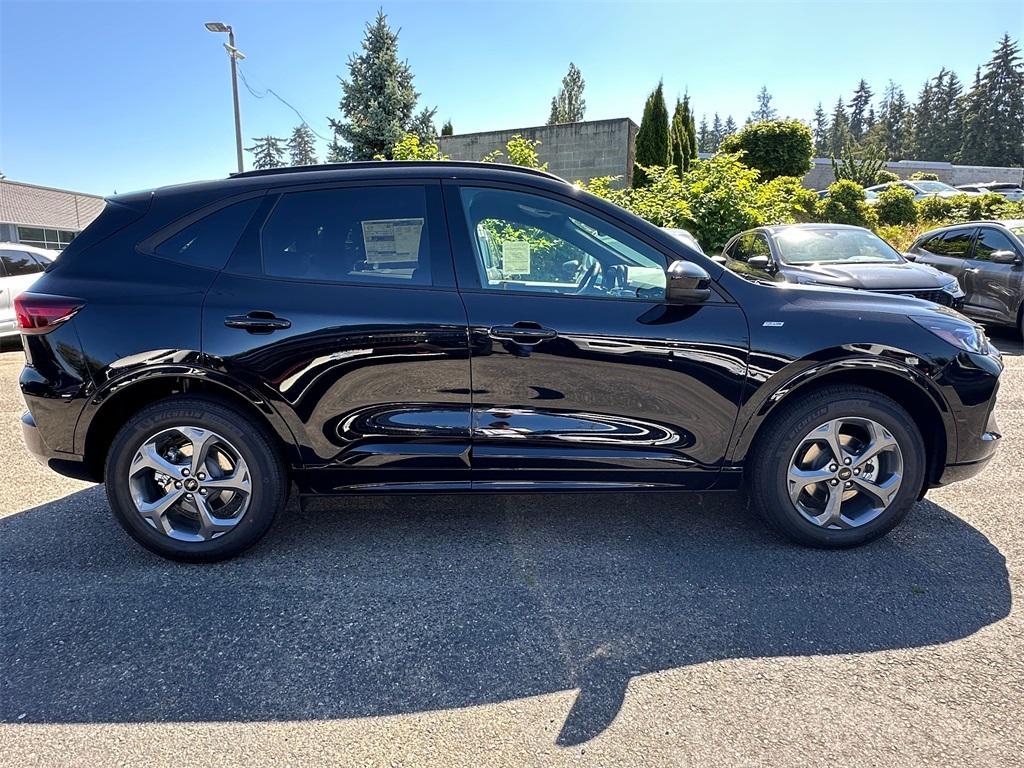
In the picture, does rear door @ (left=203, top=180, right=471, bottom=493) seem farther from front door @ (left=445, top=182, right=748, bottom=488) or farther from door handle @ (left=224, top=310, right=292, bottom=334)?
front door @ (left=445, top=182, right=748, bottom=488)

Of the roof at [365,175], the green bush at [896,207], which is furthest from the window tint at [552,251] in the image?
the green bush at [896,207]

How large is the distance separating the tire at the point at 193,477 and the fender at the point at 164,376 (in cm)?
12

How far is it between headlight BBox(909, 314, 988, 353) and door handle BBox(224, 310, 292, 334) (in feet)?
10.0

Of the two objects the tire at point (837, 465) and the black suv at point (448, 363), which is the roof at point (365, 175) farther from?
the tire at point (837, 465)

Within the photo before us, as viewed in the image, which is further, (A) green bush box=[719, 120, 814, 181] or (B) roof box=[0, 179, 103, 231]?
(B) roof box=[0, 179, 103, 231]

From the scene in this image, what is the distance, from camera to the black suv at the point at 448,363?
296cm

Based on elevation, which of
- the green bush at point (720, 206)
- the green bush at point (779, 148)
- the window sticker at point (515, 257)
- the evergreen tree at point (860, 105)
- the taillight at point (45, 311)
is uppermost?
the evergreen tree at point (860, 105)

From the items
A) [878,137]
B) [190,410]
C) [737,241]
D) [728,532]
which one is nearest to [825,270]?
[737,241]

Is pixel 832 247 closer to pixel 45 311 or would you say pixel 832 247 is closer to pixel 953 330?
pixel 953 330

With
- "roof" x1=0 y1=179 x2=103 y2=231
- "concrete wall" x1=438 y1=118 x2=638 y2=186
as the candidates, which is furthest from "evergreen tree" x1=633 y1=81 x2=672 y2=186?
"roof" x1=0 y1=179 x2=103 y2=231

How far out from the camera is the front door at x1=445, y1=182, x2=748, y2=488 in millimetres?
2967

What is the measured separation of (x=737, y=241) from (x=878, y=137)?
85.1 m

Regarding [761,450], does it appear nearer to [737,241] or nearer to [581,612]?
[581,612]

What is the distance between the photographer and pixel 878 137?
7856 cm
